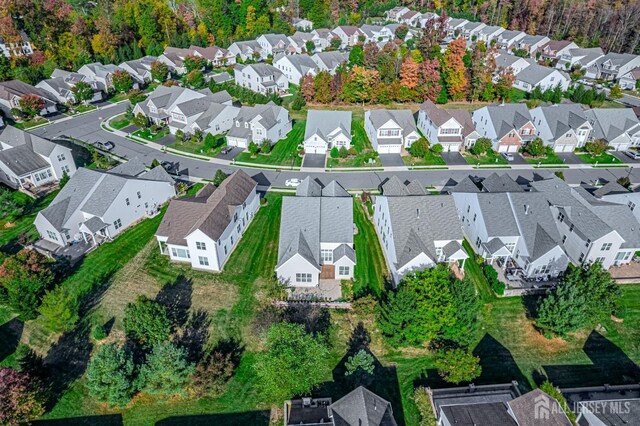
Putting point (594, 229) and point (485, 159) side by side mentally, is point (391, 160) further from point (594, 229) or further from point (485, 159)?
point (594, 229)

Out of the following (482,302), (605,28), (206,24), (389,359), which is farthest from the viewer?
(206,24)

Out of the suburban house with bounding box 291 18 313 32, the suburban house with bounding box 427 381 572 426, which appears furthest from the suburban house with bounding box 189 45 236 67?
the suburban house with bounding box 427 381 572 426

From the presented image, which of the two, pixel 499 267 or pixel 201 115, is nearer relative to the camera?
pixel 499 267

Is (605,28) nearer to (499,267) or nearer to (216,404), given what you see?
(499,267)

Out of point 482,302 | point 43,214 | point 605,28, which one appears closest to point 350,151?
point 482,302

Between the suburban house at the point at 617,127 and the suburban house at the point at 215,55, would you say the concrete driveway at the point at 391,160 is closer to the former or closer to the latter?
the suburban house at the point at 617,127

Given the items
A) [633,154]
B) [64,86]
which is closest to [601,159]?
[633,154]
